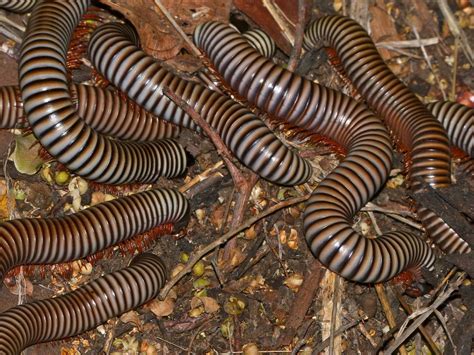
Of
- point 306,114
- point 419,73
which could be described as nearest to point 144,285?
point 306,114

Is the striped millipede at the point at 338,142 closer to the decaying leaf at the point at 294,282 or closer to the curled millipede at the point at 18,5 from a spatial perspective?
the decaying leaf at the point at 294,282

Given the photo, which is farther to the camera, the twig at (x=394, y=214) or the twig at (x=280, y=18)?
the twig at (x=280, y=18)

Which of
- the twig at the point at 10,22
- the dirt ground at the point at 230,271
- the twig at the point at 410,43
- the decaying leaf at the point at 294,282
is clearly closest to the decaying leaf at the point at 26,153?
the dirt ground at the point at 230,271

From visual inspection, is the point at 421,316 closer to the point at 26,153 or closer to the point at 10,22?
the point at 26,153

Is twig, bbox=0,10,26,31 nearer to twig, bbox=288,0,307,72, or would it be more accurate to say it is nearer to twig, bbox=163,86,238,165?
twig, bbox=163,86,238,165

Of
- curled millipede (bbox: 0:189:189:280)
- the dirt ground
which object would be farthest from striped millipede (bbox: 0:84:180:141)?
curled millipede (bbox: 0:189:189:280)
